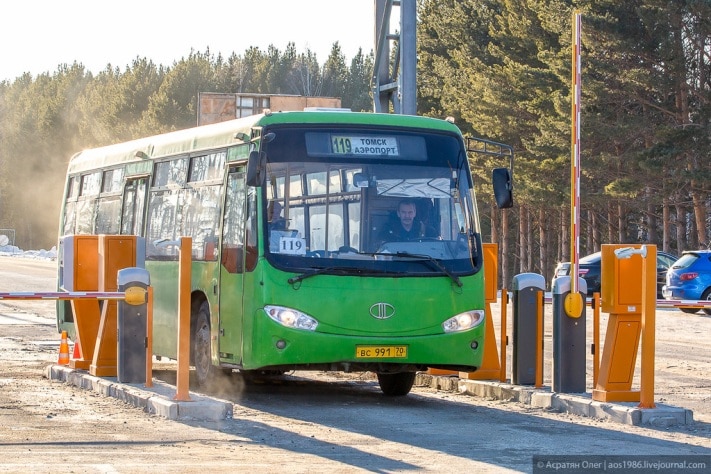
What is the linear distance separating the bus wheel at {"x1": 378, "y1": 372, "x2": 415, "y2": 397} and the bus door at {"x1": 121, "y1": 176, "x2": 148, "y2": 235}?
412 cm

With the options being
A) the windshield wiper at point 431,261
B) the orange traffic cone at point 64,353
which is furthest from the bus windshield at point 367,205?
the orange traffic cone at point 64,353

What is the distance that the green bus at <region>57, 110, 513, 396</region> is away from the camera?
42.2 feet

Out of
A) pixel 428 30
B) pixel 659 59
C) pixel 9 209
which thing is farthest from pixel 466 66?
pixel 9 209

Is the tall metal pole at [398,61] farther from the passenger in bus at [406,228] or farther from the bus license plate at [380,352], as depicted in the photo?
the bus license plate at [380,352]

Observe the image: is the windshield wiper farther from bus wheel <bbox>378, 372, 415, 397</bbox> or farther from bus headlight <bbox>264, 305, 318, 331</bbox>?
bus wheel <bbox>378, 372, 415, 397</bbox>

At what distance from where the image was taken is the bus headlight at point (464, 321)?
1320 cm

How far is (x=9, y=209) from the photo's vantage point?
502 feet

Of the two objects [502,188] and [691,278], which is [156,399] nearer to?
[502,188]

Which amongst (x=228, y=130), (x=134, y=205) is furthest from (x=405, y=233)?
(x=134, y=205)

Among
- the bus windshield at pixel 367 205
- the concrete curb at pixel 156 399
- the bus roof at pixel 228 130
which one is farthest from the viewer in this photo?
the bus roof at pixel 228 130

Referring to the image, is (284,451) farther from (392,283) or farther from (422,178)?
(422,178)

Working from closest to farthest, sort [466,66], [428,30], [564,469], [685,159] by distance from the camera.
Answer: [564,469]
[685,159]
[466,66]
[428,30]

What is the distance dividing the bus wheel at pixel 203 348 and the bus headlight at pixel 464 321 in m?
2.69

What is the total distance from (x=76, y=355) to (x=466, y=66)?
4563 cm
